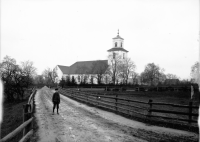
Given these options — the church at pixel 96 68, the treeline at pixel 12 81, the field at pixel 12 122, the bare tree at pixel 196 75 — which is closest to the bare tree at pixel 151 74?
the church at pixel 96 68

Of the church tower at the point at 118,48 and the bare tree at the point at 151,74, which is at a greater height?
the church tower at the point at 118,48

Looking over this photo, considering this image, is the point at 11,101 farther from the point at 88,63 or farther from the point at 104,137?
the point at 88,63

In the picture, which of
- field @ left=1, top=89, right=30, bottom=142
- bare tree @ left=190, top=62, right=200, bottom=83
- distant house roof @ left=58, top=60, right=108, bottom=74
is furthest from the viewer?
distant house roof @ left=58, top=60, right=108, bottom=74

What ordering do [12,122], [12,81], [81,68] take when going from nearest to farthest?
[12,122] → [12,81] → [81,68]

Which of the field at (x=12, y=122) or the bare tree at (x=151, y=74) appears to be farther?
the bare tree at (x=151, y=74)

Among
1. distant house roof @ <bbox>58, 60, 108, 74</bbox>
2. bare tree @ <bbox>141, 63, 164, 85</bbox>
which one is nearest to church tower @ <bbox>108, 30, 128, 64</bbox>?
distant house roof @ <bbox>58, 60, 108, 74</bbox>

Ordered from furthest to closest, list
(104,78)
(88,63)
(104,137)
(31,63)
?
(88,63) → (31,63) → (104,78) → (104,137)

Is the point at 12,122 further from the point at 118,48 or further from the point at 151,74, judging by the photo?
the point at 151,74

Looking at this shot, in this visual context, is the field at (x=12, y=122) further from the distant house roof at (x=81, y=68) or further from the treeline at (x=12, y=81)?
the distant house roof at (x=81, y=68)

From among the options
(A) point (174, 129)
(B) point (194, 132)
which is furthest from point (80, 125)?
(B) point (194, 132)

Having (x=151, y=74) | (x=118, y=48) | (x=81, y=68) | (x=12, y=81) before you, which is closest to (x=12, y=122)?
(x=12, y=81)

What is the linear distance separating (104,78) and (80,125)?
61153 millimetres

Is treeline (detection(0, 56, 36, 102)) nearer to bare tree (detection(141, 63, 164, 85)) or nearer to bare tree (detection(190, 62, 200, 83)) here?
bare tree (detection(190, 62, 200, 83))

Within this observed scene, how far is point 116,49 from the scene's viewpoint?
80.4 m
